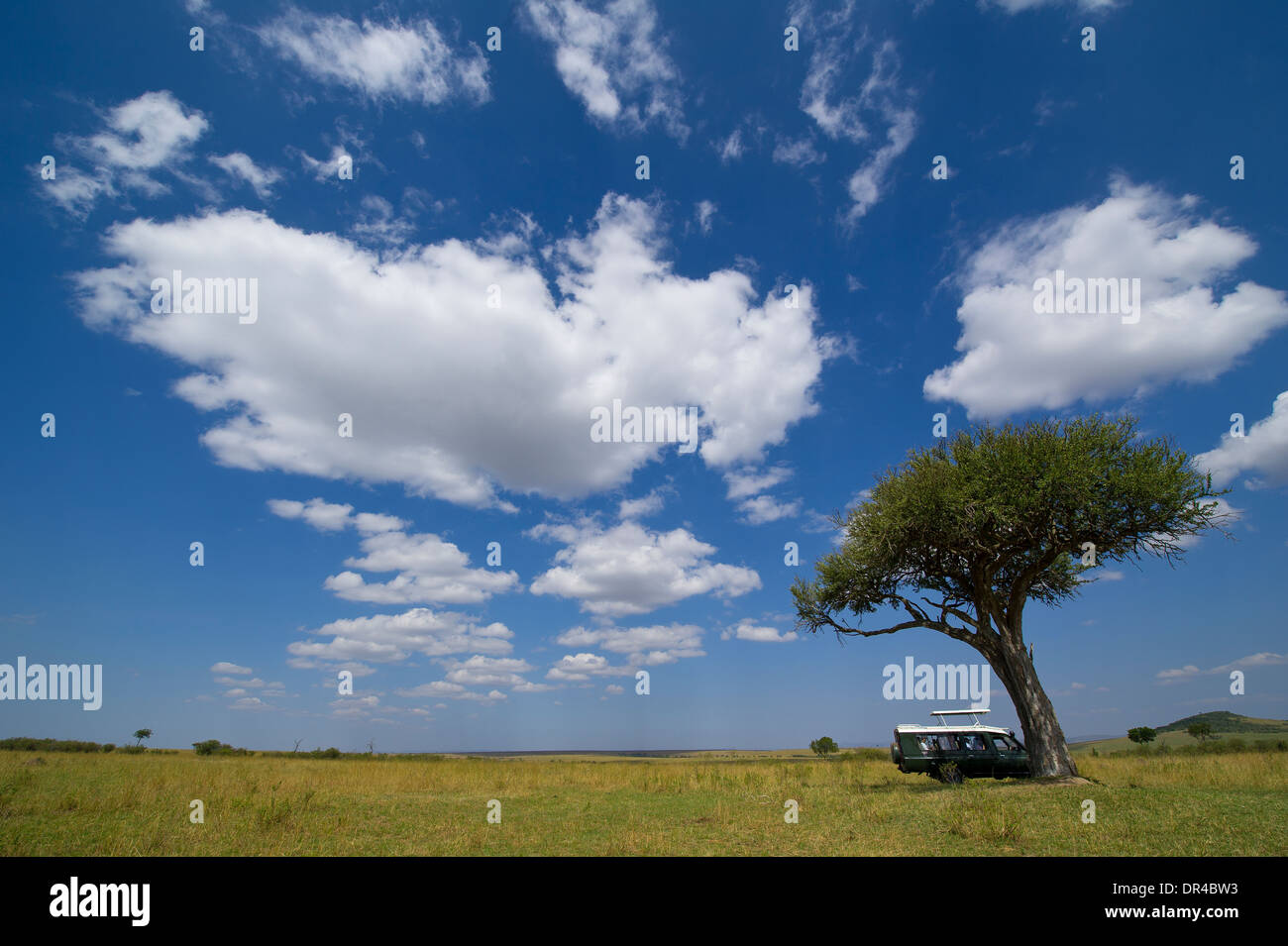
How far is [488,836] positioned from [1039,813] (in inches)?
504

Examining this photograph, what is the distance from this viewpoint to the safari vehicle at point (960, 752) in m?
22.9

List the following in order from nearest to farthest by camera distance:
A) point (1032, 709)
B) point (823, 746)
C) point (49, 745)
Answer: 1. point (1032, 709)
2. point (49, 745)
3. point (823, 746)

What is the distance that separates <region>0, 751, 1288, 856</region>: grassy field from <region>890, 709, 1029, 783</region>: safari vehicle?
822mm

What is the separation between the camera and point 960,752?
23500 mm

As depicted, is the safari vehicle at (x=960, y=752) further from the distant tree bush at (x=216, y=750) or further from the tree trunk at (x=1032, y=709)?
the distant tree bush at (x=216, y=750)

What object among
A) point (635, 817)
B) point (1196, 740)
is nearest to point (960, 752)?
point (635, 817)

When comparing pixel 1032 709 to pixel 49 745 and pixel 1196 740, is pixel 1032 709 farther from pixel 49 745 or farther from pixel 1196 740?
pixel 49 745

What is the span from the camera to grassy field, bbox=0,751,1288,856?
438 inches

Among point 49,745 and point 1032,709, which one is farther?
point 49,745

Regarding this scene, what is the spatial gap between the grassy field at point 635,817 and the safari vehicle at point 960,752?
82 cm

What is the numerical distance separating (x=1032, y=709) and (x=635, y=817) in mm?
14951
